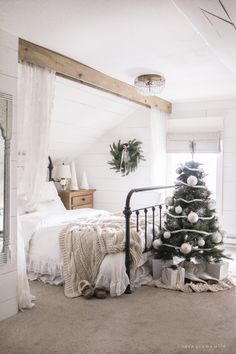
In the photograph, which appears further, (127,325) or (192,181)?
(192,181)

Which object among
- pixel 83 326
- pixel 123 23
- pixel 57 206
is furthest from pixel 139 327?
pixel 57 206

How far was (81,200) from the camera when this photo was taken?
251 inches

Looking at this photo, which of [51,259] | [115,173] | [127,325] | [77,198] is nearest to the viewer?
[127,325]

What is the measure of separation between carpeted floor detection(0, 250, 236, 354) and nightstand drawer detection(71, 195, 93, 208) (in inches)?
97.6

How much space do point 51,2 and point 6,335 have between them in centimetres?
240

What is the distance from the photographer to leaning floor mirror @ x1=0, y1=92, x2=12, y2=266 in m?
3.10

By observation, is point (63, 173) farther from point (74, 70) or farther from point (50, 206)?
point (74, 70)

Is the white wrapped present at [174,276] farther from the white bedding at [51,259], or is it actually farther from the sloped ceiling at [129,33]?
the sloped ceiling at [129,33]

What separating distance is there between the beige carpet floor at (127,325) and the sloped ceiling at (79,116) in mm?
2468

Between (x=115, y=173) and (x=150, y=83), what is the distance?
2.32m

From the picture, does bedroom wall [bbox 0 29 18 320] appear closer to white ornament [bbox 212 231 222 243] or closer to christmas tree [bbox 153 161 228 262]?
christmas tree [bbox 153 161 228 262]

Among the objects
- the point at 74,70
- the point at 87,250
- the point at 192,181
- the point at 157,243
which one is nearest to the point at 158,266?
the point at 157,243

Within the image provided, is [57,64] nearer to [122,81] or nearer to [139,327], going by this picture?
[122,81]

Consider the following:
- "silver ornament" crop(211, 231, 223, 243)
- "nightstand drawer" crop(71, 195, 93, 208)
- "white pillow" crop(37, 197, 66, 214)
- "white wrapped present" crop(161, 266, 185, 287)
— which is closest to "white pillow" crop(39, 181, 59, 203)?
"white pillow" crop(37, 197, 66, 214)
